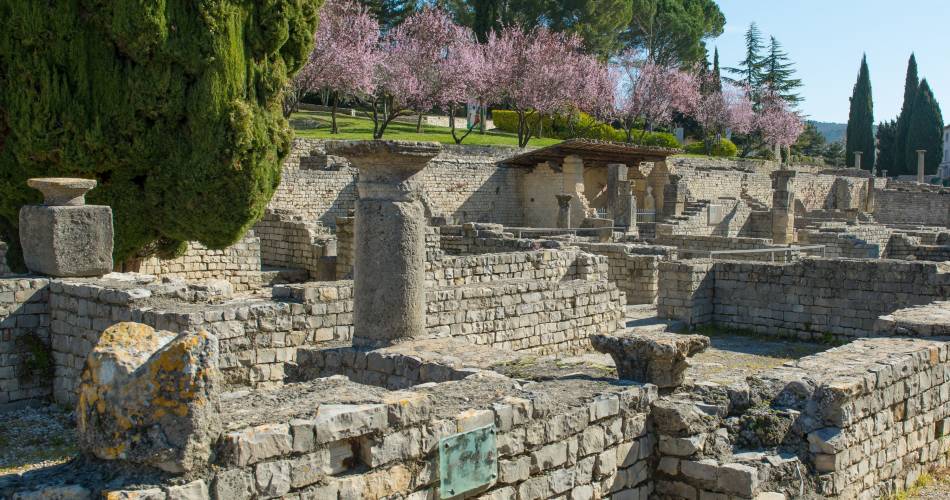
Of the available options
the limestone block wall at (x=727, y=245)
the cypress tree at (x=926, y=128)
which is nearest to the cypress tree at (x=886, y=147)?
the cypress tree at (x=926, y=128)

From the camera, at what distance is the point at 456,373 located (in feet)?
21.3

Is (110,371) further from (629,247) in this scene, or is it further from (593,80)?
(593,80)

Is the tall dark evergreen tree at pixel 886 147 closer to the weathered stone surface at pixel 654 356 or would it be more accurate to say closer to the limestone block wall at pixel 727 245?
the limestone block wall at pixel 727 245

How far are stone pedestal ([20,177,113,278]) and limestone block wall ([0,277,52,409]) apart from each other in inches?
12.7

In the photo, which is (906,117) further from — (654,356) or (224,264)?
(654,356)

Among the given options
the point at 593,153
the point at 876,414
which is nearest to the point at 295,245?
the point at 876,414

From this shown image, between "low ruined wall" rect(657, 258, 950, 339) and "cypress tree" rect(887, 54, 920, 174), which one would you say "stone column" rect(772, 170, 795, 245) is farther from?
"cypress tree" rect(887, 54, 920, 174)

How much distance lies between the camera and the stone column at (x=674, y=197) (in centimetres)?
3788

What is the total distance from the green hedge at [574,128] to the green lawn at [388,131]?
1440 mm

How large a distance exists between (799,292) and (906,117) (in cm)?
6292

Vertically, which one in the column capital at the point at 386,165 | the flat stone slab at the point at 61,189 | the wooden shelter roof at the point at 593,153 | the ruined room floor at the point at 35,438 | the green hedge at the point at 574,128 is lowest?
the ruined room floor at the point at 35,438

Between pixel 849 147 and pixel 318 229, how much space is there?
57.4 metres

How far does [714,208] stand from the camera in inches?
1325

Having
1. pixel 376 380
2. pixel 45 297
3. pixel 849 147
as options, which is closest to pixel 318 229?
pixel 45 297
